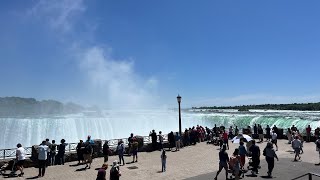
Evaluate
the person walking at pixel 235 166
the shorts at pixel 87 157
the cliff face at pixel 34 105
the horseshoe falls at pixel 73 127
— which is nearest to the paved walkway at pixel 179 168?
the shorts at pixel 87 157

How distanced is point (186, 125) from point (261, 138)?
82.3 ft

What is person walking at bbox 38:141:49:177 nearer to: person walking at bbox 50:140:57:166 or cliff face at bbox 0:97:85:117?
person walking at bbox 50:140:57:166

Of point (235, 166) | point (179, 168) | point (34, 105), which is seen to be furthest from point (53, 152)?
point (34, 105)

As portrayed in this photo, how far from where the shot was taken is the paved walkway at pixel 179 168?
1437cm

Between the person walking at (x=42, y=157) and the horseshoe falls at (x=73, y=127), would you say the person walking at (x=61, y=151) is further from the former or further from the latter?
the horseshoe falls at (x=73, y=127)

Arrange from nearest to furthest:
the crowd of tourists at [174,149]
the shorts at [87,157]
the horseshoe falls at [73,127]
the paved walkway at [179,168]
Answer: the crowd of tourists at [174,149] → the paved walkway at [179,168] → the shorts at [87,157] → the horseshoe falls at [73,127]

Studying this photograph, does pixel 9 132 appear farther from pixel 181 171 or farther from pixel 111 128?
pixel 181 171

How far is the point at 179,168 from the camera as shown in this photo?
16.3m

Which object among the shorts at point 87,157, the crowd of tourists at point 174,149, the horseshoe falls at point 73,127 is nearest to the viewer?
the crowd of tourists at point 174,149

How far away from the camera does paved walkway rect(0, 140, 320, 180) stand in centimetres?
1437

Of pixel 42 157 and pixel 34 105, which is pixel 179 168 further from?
pixel 34 105

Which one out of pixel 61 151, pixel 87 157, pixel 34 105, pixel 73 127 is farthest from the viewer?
pixel 34 105

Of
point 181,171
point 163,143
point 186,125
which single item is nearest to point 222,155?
point 181,171

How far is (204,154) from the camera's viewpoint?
20.7 metres
